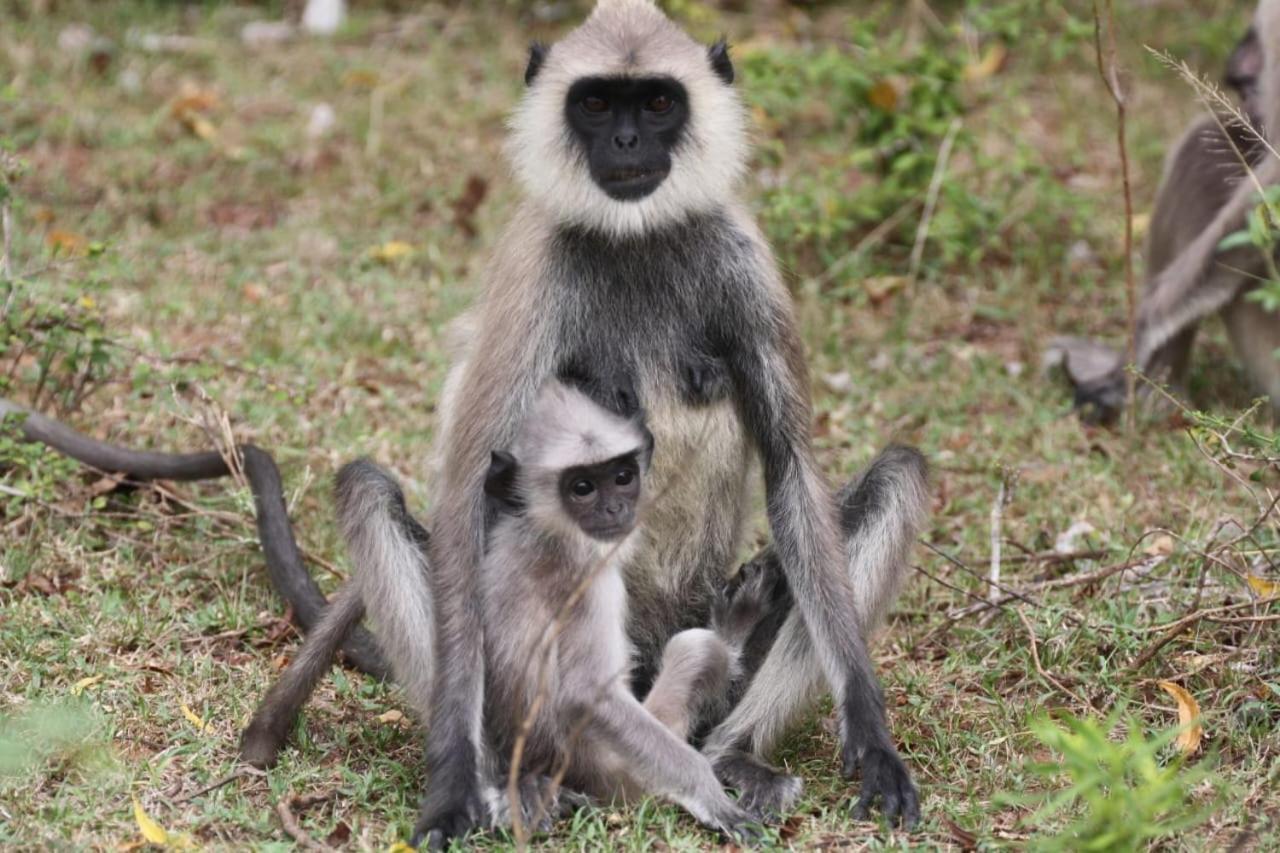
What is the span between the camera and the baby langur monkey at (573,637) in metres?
3.38

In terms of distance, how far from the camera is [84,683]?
3.95 meters

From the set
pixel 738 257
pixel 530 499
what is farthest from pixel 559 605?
pixel 738 257

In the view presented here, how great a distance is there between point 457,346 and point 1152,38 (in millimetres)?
5507

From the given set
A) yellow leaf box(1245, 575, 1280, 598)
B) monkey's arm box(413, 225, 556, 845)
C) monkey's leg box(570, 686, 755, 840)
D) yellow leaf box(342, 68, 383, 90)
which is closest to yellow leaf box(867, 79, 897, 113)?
yellow leaf box(342, 68, 383, 90)

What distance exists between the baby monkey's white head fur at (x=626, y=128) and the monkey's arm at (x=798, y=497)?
1.13 feet

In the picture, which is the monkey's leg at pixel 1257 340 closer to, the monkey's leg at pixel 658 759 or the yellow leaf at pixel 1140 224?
the yellow leaf at pixel 1140 224

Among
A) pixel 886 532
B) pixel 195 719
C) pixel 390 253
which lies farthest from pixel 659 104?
pixel 390 253

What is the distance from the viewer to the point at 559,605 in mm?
3463

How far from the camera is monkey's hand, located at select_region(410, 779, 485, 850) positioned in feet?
10.8

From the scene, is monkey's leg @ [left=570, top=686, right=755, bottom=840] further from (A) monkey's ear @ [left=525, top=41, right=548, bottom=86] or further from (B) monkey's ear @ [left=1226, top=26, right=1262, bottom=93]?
(B) monkey's ear @ [left=1226, top=26, right=1262, bottom=93]

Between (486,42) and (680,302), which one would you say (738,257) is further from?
(486,42)

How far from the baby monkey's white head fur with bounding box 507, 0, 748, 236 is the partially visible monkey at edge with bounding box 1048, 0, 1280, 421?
2613mm

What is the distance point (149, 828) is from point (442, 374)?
2.70 metres

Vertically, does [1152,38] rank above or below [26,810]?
above
